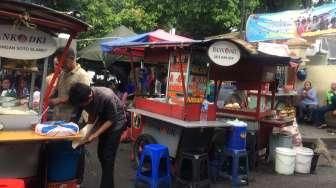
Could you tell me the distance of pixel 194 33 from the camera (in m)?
21.6

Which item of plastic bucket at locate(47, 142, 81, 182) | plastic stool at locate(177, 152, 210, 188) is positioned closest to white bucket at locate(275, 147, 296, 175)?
plastic stool at locate(177, 152, 210, 188)

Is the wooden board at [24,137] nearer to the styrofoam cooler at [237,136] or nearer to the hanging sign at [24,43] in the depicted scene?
the hanging sign at [24,43]

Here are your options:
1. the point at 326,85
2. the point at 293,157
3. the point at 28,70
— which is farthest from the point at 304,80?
the point at 28,70

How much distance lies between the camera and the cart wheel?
8.04 meters


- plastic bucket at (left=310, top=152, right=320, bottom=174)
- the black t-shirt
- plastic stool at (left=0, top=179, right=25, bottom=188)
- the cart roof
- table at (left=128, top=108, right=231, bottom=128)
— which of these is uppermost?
the cart roof

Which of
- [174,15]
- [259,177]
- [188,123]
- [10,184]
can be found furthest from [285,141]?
[174,15]

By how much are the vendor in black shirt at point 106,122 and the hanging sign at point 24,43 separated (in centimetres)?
72

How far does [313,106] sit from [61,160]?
10649 millimetres

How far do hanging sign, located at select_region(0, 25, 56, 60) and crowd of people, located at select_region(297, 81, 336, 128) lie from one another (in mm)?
10549

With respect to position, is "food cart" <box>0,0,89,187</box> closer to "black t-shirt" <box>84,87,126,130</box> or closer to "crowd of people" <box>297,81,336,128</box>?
"black t-shirt" <box>84,87,126,130</box>

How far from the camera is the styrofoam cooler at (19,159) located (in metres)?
5.55

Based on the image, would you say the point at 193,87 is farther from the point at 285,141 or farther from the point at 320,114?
the point at 320,114

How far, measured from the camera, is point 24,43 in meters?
5.39

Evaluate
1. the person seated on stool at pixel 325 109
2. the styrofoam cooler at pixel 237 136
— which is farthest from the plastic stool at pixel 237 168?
the person seated on stool at pixel 325 109
